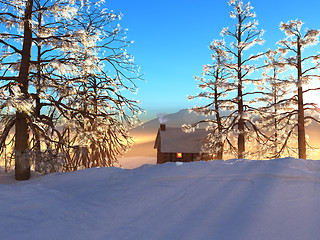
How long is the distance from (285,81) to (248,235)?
14206mm

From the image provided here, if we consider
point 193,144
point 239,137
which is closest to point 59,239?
point 239,137

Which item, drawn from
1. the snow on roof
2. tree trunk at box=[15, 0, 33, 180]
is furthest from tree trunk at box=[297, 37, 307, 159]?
tree trunk at box=[15, 0, 33, 180]

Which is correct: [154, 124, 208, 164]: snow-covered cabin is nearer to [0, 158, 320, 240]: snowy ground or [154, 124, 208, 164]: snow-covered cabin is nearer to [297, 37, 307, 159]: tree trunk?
[297, 37, 307, 159]: tree trunk

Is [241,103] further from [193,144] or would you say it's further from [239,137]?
[193,144]

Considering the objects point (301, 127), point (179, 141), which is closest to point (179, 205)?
point (301, 127)

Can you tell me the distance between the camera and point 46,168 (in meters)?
8.74

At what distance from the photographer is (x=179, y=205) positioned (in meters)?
4.77

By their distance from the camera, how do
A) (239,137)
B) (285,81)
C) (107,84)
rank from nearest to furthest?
(107,84), (285,81), (239,137)

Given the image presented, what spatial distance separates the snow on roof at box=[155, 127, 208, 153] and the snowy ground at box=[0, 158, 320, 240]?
2075 cm

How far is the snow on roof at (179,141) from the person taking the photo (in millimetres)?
27234

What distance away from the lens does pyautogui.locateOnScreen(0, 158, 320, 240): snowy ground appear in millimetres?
3928

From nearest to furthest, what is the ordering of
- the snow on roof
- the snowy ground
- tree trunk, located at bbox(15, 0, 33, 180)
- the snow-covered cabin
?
the snowy ground < tree trunk, located at bbox(15, 0, 33, 180) < the snow-covered cabin < the snow on roof

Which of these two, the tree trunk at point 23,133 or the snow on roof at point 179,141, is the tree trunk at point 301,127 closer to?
the snow on roof at point 179,141

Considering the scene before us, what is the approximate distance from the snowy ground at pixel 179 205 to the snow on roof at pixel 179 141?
2075 centimetres
